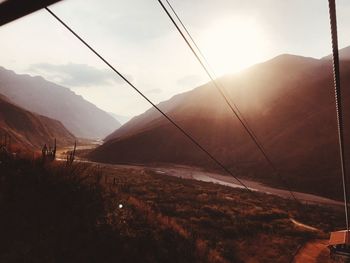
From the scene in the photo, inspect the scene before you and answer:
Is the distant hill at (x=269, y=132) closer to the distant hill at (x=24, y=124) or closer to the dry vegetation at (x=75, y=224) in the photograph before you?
the distant hill at (x=24, y=124)

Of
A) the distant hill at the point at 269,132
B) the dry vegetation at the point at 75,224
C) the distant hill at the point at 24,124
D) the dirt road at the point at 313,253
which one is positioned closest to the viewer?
the dry vegetation at the point at 75,224

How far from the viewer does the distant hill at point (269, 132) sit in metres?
73.4

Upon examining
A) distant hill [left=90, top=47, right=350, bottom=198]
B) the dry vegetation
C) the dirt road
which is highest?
distant hill [left=90, top=47, right=350, bottom=198]

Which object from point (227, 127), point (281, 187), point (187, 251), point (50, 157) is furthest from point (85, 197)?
point (227, 127)

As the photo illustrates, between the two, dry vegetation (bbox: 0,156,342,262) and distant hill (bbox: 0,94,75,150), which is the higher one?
distant hill (bbox: 0,94,75,150)

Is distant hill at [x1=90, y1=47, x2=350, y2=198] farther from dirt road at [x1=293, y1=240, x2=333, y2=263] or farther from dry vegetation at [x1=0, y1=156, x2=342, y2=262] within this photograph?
dry vegetation at [x1=0, y1=156, x2=342, y2=262]

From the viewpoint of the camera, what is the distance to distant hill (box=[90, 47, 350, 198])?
73.4 meters

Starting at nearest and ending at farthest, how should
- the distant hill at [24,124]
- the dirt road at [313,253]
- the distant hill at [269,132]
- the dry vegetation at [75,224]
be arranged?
the dry vegetation at [75,224]
the dirt road at [313,253]
the distant hill at [269,132]
the distant hill at [24,124]

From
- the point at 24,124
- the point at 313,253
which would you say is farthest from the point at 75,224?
the point at 24,124

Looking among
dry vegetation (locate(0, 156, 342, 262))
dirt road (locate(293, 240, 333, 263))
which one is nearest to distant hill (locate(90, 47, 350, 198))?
dirt road (locate(293, 240, 333, 263))

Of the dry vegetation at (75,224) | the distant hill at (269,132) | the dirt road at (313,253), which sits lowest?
the dirt road at (313,253)

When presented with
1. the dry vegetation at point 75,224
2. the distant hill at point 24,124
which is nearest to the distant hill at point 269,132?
the distant hill at point 24,124

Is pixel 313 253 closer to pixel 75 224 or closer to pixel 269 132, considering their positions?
pixel 75 224

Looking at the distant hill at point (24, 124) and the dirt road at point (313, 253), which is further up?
the distant hill at point (24, 124)
